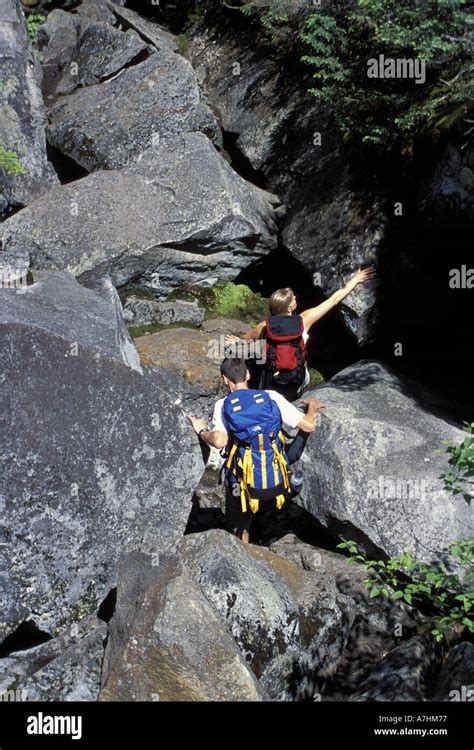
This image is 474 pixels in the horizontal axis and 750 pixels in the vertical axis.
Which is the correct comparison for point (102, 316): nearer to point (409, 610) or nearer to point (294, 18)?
point (409, 610)

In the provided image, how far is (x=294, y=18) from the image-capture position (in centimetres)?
1339

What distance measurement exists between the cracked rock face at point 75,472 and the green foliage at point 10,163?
6506 millimetres

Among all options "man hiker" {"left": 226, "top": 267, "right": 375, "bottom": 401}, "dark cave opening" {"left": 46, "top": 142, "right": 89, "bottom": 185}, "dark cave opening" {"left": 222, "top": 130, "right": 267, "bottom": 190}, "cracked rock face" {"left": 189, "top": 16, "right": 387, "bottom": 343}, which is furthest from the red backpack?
"dark cave opening" {"left": 46, "top": 142, "right": 89, "bottom": 185}

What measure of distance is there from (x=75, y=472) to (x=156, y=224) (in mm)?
5288

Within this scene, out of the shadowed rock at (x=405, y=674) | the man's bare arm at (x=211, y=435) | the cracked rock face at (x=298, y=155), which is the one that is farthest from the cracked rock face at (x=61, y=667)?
the cracked rock face at (x=298, y=155)

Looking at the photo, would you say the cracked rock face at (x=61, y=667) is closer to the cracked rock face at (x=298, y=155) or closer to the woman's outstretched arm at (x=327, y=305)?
the woman's outstretched arm at (x=327, y=305)

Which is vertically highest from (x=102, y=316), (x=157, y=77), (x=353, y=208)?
(x=157, y=77)

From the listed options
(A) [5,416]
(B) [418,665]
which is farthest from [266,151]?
(B) [418,665]

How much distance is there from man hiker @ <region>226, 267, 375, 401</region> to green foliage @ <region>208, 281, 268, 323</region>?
280cm

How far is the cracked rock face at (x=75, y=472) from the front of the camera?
7500mm

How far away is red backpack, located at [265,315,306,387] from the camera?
8946 mm

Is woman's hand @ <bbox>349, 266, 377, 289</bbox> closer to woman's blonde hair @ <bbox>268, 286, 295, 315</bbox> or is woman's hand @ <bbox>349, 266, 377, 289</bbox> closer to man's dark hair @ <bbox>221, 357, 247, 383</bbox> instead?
woman's blonde hair @ <bbox>268, 286, 295, 315</bbox>
